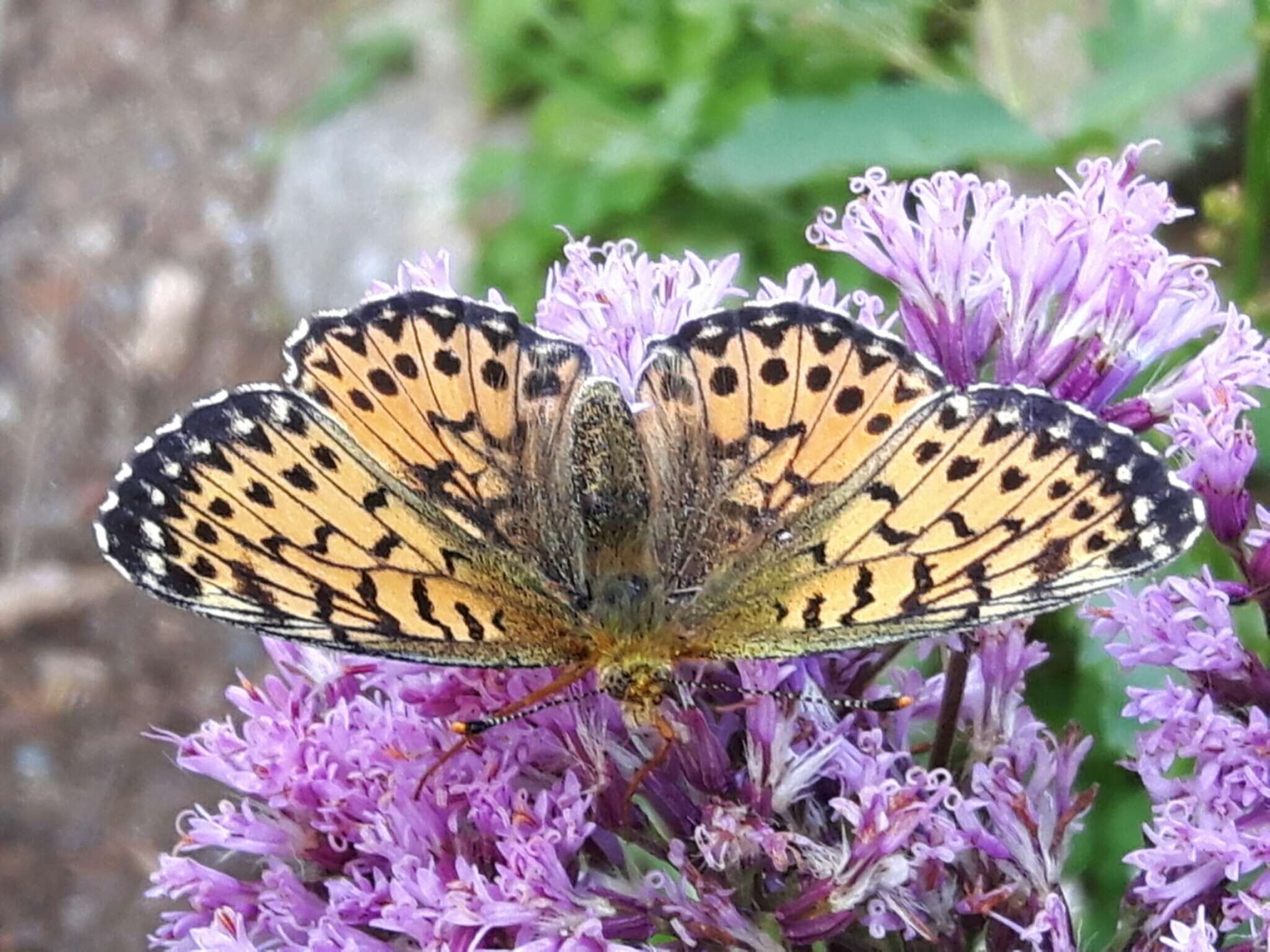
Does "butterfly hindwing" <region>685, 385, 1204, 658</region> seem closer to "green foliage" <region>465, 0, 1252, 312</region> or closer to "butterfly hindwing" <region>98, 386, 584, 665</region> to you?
"butterfly hindwing" <region>98, 386, 584, 665</region>

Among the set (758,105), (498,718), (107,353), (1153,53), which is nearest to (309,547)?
(498,718)

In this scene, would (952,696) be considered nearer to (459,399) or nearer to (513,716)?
(513,716)

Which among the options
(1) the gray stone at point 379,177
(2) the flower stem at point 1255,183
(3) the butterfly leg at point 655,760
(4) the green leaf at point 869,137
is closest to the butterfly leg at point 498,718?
(3) the butterfly leg at point 655,760

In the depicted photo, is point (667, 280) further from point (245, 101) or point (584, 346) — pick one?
point (245, 101)

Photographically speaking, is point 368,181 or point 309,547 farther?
point 368,181

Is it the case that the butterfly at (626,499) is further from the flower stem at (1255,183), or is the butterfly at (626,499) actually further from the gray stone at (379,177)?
the gray stone at (379,177)

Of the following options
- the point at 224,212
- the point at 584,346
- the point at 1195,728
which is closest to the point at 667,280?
the point at 584,346
